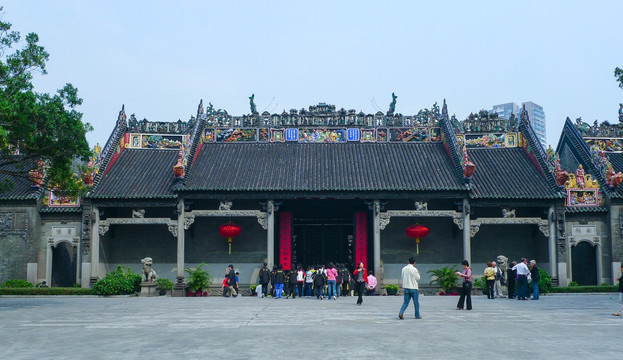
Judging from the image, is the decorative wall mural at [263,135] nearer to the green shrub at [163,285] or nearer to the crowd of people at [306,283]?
the crowd of people at [306,283]

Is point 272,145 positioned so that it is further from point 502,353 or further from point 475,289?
point 502,353

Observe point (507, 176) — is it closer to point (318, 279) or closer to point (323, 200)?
point (323, 200)

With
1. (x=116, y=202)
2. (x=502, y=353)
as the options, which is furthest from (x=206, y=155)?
(x=502, y=353)

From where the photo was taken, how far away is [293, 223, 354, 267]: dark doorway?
29.4 m

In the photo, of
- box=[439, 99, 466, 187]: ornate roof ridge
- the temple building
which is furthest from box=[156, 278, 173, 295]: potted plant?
box=[439, 99, 466, 187]: ornate roof ridge

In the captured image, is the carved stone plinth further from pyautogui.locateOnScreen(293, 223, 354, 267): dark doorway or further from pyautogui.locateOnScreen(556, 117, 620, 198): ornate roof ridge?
pyautogui.locateOnScreen(556, 117, 620, 198): ornate roof ridge

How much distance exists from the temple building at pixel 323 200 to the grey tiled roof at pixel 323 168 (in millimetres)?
102

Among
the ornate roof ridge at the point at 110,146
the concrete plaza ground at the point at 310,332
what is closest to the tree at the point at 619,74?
the concrete plaza ground at the point at 310,332

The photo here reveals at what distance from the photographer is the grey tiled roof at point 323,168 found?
2689 centimetres

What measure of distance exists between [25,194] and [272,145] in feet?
36.4

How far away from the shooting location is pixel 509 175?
1125 inches

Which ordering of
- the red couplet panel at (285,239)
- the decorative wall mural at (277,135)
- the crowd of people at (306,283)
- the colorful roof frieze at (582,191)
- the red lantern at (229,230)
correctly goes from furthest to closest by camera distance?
1. the decorative wall mural at (277,135)
2. the red couplet panel at (285,239)
3. the colorful roof frieze at (582,191)
4. the red lantern at (229,230)
5. the crowd of people at (306,283)

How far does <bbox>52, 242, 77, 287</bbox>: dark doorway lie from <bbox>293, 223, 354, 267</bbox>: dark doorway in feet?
34.1

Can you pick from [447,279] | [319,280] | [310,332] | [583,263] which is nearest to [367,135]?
[447,279]
